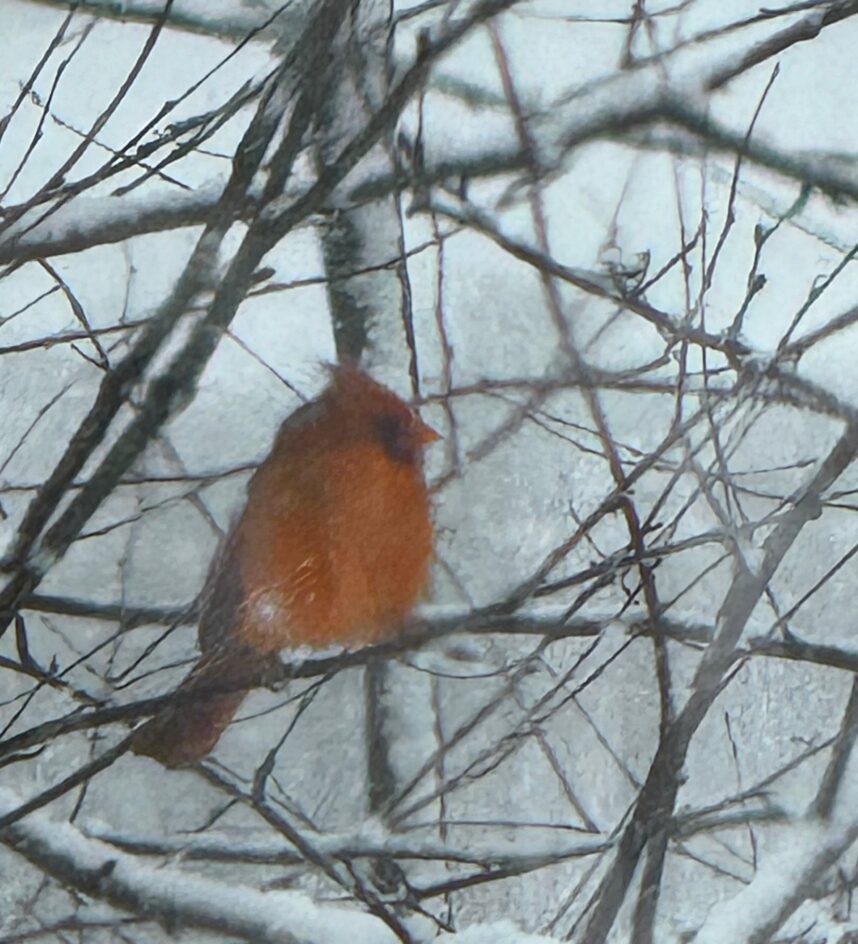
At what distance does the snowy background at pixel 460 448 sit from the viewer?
4.20ft

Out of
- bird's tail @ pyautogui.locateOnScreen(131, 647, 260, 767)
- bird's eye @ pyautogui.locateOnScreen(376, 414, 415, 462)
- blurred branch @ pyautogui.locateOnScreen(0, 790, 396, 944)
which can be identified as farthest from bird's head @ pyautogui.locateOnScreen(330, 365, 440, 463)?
blurred branch @ pyautogui.locateOnScreen(0, 790, 396, 944)

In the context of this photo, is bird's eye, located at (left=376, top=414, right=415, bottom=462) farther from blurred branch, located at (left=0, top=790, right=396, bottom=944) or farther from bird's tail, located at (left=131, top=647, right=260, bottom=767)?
blurred branch, located at (left=0, top=790, right=396, bottom=944)

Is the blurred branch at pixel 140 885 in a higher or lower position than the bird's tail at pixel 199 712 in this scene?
lower

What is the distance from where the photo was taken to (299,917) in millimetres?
1293

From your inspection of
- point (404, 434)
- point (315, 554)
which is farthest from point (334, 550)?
point (404, 434)

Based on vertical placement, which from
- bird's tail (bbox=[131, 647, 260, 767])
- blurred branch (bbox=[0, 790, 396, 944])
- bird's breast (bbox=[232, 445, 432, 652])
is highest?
bird's breast (bbox=[232, 445, 432, 652])

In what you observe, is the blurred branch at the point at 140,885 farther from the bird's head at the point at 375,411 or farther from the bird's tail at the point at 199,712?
the bird's head at the point at 375,411

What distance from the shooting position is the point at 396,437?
131 centimetres

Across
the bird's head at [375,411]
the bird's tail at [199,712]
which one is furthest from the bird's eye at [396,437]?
the bird's tail at [199,712]

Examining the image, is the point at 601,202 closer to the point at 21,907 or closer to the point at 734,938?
the point at 734,938

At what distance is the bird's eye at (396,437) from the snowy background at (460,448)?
26mm

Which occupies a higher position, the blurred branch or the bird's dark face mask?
the bird's dark face mask

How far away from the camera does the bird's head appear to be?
130 cm

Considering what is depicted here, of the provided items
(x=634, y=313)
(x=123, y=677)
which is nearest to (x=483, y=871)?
(x=123, y=677)
